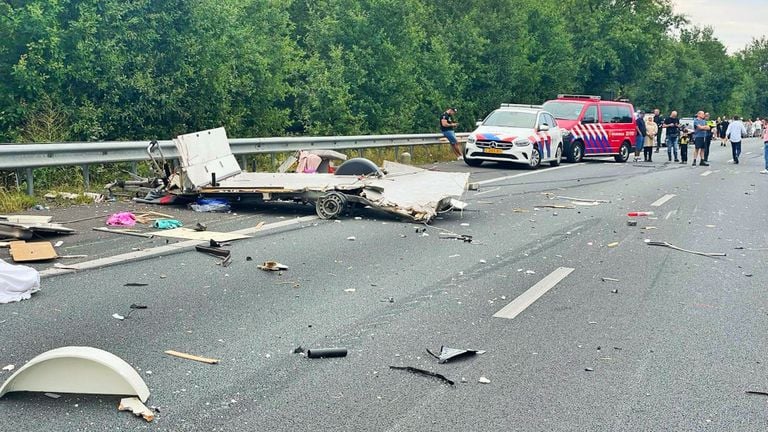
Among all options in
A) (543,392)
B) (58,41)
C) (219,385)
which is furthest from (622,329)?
(58,41)

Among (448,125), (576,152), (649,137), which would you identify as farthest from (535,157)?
(649,137)

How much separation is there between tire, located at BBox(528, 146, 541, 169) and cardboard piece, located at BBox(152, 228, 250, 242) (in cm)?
1457

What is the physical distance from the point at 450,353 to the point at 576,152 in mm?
22936

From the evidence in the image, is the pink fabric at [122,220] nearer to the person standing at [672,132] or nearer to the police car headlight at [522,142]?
the police car headlight at [522,142]

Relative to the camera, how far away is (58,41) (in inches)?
627

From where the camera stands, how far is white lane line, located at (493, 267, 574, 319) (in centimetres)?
650

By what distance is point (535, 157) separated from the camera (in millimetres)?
23391

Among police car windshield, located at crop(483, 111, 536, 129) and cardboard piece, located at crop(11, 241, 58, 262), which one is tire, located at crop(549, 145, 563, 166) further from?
cardboard piece, located at crop(11, 241, 58, 262)

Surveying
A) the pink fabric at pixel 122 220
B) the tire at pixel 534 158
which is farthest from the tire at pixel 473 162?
the pink fabric at pixel 122 220

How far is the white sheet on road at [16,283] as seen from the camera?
Result: 6.42 meters

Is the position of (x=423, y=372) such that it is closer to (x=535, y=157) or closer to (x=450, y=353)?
(x=450, y=353)

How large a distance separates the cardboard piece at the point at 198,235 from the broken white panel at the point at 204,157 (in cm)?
196

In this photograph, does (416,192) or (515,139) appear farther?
(515,139)

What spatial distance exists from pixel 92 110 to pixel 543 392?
46.6 feet
